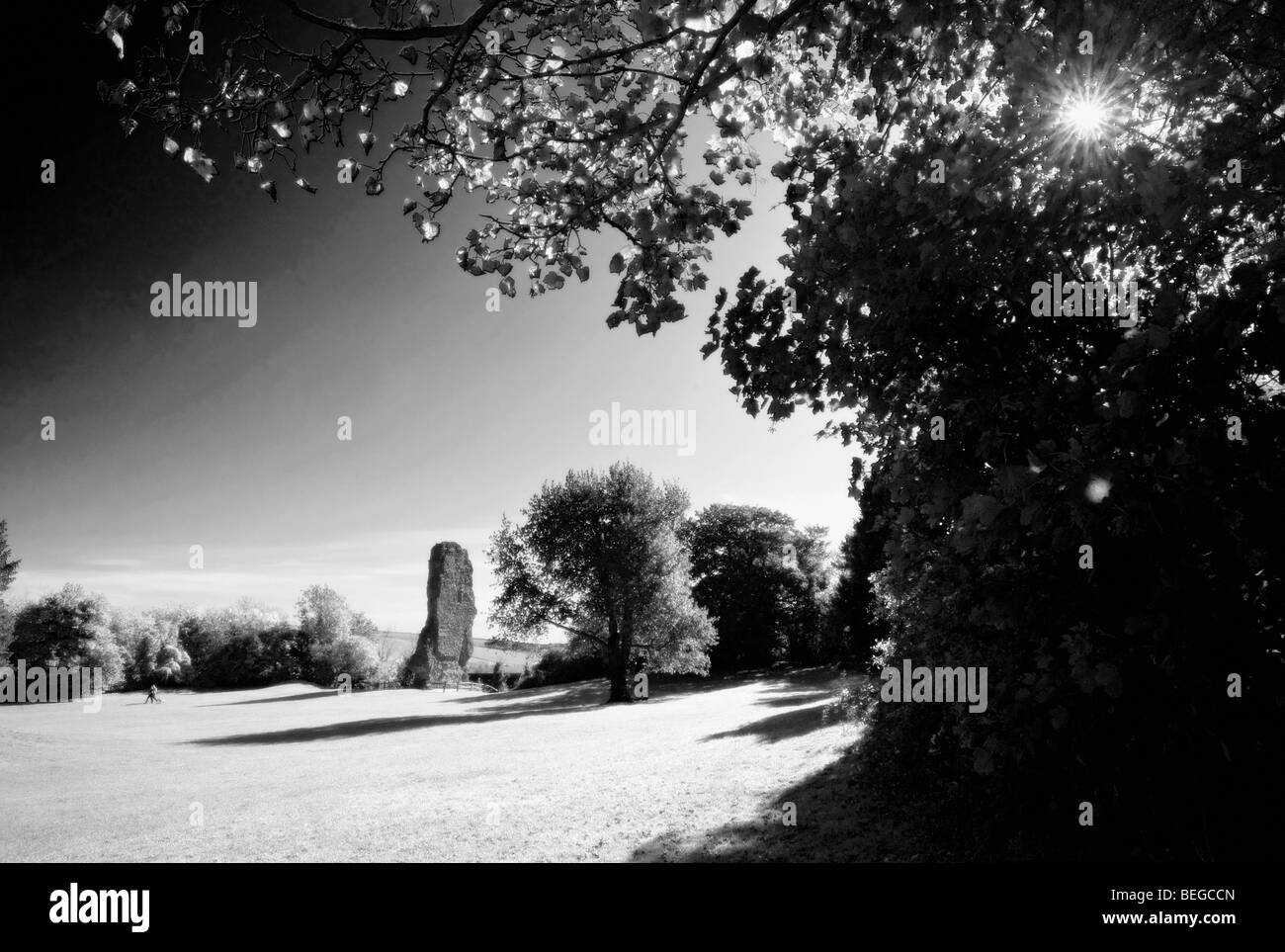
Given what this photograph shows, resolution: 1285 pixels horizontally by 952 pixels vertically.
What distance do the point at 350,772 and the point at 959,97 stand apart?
60.1 feet

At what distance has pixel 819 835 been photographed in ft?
27.3

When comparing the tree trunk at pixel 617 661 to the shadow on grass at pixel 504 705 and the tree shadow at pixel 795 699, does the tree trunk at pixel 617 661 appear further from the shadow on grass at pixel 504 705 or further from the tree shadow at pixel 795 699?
the tree shadow at pixel 795 699

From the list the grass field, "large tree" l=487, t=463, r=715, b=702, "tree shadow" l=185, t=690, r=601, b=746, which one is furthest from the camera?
"large tree" l=487, t=463, r=715, b=702

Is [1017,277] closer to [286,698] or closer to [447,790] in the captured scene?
[447,790]

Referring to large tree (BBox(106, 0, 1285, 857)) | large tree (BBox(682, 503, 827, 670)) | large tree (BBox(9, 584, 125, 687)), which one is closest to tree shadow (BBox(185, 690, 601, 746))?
large tree (BBox(682, 503, 827, 670))

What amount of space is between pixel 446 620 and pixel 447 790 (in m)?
42.5

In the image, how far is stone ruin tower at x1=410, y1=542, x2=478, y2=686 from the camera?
52156mm

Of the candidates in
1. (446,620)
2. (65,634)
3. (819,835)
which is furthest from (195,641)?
(819,835)

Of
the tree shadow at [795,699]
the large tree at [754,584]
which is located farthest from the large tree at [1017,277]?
the large tree at [754,584]

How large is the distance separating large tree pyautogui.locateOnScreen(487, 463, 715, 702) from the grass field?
7.52 m

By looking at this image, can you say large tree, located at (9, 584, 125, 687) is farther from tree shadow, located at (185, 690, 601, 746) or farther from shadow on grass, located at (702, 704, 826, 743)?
shadow on grass, located at (702, 704, 826, 743)
